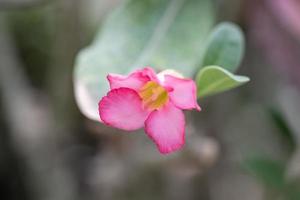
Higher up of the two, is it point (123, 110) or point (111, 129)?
point (123, 110)

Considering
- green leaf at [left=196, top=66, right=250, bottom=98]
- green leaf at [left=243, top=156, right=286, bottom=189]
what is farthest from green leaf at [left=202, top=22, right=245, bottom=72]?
green leaf at [left=243, top=156, right=286, bottom=189]

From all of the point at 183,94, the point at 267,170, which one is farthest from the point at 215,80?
the point at 267,170

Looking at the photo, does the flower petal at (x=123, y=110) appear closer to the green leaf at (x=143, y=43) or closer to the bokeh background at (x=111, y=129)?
the green leaf at (x=143, y=43)

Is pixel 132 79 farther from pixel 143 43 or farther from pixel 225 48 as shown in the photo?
pixel 143 43

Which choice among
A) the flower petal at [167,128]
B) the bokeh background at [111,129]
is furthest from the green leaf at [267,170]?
the flower petal at [167,128]

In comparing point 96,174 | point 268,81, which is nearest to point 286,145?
point 268,81

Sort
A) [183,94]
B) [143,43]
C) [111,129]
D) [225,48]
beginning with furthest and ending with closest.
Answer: [111,129] < [143,43] < [225,48] < [183,94]

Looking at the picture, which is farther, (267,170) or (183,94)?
(267,170)

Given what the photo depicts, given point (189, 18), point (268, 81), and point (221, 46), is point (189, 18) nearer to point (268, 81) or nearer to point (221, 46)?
point (221, 46)
